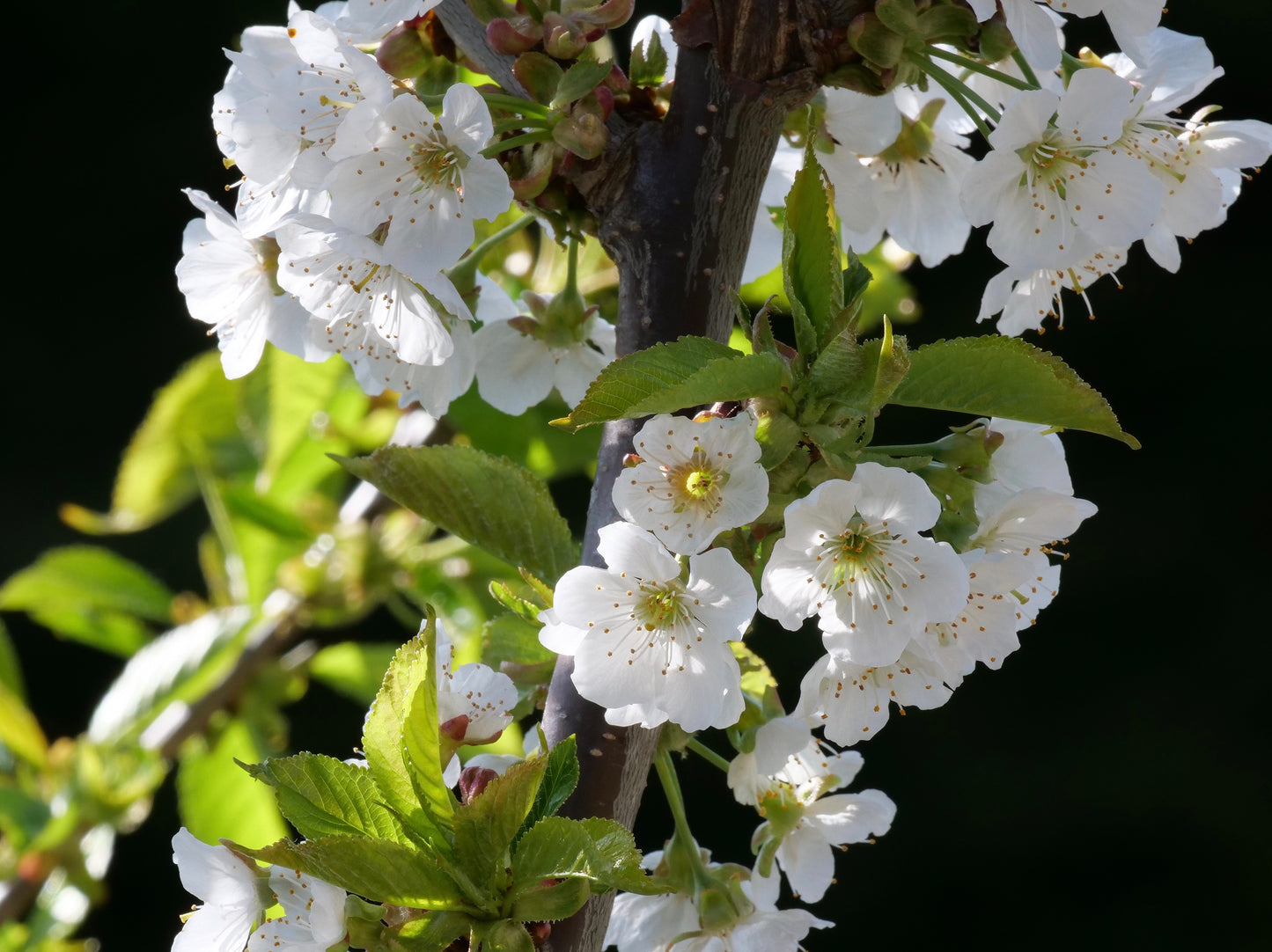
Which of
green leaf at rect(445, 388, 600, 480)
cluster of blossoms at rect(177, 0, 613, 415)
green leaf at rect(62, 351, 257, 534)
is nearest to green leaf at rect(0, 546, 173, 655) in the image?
green leaf at rect(62, 351, 257, 534)

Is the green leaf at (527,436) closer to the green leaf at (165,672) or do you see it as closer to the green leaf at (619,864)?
the green leaf at (165,672)

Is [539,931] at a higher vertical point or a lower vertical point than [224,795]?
higher

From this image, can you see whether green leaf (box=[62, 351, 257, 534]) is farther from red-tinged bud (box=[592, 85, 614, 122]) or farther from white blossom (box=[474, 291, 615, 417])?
red-tinged bud (box=[592, 85, 614, 122])

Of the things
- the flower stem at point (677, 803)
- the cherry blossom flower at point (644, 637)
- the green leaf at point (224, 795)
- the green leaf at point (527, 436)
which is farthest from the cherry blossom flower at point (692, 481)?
the green leaf at point (224, 795)

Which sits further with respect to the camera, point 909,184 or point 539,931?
point 909,184

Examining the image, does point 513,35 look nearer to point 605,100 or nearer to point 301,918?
point 605,100

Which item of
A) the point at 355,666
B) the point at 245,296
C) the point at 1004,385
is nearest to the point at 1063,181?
the point at 1004,385
